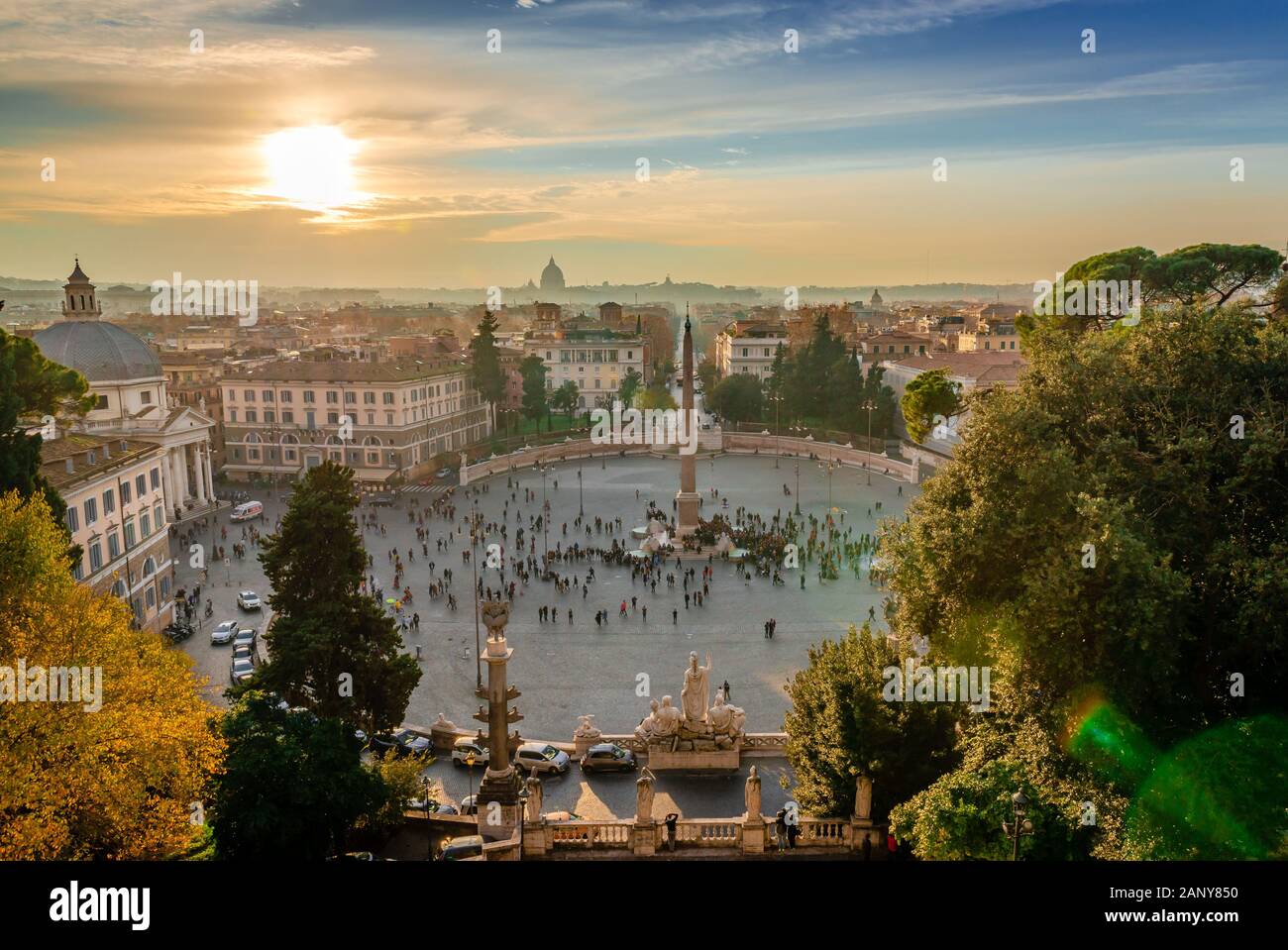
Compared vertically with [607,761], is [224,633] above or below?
above

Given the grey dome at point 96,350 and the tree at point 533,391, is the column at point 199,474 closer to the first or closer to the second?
the grey dome at point 96,350

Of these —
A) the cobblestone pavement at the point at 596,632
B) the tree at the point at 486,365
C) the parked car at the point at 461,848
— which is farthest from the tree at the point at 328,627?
the tree at the point at 486,365

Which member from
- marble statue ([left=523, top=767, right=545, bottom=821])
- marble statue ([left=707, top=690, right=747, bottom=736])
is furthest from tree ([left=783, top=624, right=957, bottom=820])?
marble statue ([left=523, top=767, right=545, bottom=821])

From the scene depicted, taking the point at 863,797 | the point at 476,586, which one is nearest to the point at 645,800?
the point at 863,797

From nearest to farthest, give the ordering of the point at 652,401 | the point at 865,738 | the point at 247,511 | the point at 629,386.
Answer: the point at 865,738
the point at 247,511
the point at 652,401
the point at 629,386

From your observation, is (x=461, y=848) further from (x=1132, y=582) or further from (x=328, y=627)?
(x=1132, y=582)

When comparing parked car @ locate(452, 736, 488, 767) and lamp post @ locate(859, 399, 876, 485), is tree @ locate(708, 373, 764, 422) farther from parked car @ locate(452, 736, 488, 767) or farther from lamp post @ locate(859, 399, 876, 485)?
parked car @ locate(452, 736, 488, 767)

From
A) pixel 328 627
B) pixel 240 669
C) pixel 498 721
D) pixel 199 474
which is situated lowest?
pixel 240 669
